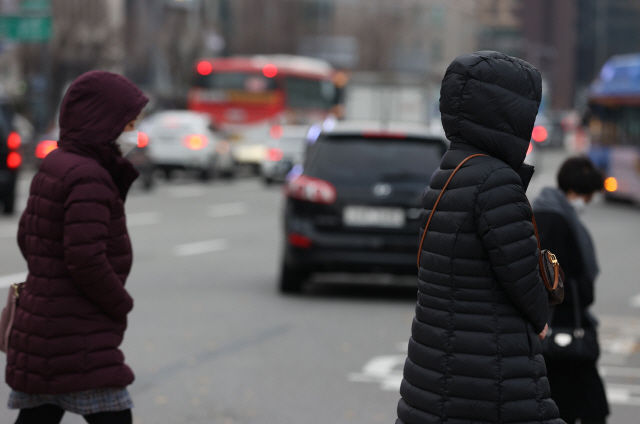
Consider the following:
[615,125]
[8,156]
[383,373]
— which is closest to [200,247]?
[8,156]

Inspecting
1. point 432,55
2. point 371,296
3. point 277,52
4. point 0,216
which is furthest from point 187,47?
point 432,55

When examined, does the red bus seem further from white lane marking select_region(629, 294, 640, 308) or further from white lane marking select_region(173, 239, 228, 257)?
white lane marking select_region(629, 294, 640, 308)

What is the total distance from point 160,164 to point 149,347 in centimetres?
2437

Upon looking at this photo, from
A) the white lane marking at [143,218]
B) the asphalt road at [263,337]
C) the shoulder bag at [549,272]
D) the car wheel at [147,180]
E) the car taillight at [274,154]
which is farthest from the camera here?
the car taillight at [274,154]

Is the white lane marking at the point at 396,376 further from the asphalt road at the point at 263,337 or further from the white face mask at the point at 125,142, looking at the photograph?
the white face mask at the point at 125,142

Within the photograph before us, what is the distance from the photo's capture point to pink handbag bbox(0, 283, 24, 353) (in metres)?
4.16

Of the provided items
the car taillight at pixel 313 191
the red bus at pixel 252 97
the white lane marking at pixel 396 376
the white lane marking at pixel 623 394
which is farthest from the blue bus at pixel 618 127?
the white lane marking at pixel 623 394

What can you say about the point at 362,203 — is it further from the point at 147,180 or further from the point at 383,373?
the point at 147,180

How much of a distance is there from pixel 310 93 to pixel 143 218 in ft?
71.6

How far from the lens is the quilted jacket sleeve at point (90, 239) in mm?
3961

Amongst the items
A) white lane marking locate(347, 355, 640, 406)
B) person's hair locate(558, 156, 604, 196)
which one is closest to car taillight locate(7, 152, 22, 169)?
white lane marking locate(347, 355, 640, 406)

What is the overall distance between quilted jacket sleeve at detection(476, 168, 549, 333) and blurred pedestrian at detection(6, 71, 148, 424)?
1.32 m

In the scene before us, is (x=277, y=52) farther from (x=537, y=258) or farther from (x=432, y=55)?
(x=537, y=258)

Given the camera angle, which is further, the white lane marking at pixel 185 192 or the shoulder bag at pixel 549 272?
the white lane marking at pixel 185 192
